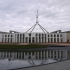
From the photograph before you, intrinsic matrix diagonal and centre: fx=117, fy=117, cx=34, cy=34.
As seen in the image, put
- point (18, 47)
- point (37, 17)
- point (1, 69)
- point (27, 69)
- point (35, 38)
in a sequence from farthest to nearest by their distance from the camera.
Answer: point (37, 17)
point (35, 38)
point (18, 47)
point (1, 69)
point (27, 69)

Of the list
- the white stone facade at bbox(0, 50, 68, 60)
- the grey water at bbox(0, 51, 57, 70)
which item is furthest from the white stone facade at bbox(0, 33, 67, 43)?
the grey water at bbox(0, 51, 57, 70)

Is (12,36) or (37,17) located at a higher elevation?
(37,17)

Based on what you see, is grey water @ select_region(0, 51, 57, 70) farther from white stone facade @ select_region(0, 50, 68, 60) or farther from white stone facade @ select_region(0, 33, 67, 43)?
white stone facade @ select_region(0, 33, 67, 43)

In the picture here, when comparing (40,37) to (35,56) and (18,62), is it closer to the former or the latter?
(35,56)

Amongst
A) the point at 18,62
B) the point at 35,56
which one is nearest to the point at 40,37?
the point at 35,56

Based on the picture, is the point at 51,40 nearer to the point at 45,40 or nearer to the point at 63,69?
the point at 45,40

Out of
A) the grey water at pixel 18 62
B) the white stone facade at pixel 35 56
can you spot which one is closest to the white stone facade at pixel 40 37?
the white stone facade at pixel 35 56

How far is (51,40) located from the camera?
143 ft

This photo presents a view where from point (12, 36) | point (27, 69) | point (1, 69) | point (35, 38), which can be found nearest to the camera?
point (27, 69)

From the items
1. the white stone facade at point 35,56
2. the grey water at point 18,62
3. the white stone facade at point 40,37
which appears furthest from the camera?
the white stone facade at point 40,37

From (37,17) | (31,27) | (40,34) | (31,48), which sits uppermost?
(37,17)

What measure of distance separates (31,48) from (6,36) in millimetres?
29465

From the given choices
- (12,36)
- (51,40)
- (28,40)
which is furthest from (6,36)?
(51,40)

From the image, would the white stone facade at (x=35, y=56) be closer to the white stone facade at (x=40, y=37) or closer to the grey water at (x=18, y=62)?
the grey water at (x=18, y=62)
